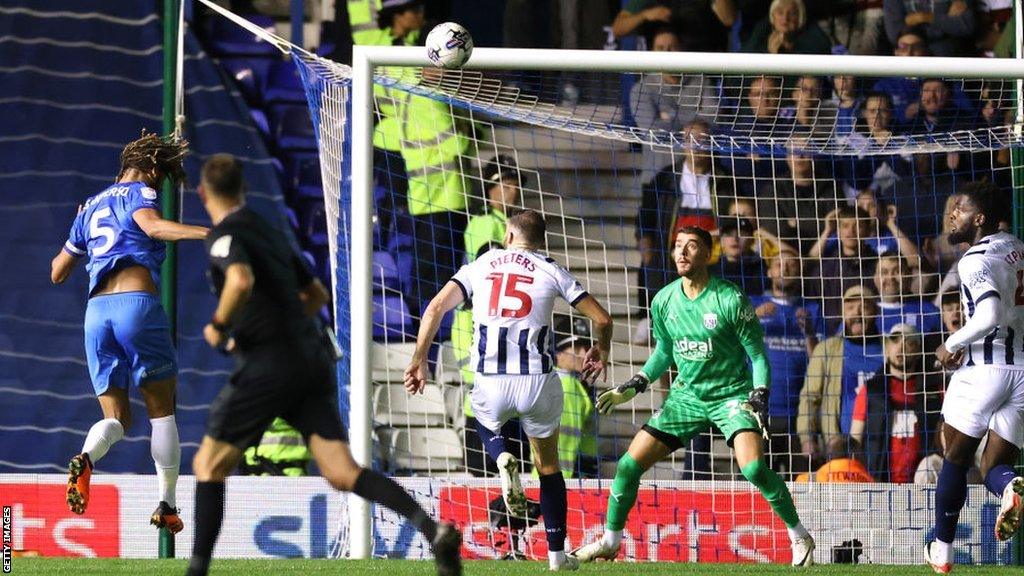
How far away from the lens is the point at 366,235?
9.48 m

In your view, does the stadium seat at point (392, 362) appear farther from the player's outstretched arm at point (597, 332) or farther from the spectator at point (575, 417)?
the player's outstretched arm at point (597, 332)

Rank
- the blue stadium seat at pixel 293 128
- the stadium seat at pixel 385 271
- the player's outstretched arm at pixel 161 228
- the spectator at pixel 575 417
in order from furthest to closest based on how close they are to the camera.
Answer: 1. the blue stadium seat at pixel 293 128
2. the stadium seat at pixel 385 271
3. the spectator at pixel 575 417
4. the player's outstretched arm at pixel 161 228

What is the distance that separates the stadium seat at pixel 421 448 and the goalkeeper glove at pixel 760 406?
317 cm

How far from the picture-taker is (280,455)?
11.8m

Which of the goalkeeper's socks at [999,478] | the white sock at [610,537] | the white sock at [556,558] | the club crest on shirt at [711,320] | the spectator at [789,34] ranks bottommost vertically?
the white sock at [556,558]

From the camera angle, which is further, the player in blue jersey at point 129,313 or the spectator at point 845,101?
the spectator at point 845,101

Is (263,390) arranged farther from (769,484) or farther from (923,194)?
(923,194)

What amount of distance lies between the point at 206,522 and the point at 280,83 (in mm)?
7611

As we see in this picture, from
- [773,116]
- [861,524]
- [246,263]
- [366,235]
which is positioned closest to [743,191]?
[773,116]

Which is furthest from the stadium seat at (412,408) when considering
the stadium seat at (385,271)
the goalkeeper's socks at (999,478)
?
the goalkeeper's socks at (999,478)

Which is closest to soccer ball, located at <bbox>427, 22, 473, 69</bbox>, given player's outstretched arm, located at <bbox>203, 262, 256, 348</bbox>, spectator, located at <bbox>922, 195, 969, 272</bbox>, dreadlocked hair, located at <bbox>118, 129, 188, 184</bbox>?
dreadlocked hair, located at <bbox>118, 129, 188, 184</bbox>

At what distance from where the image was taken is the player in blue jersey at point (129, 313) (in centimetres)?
857

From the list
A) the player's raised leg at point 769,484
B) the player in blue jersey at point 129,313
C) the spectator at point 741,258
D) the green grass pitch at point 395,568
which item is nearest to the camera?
the green grass pitch at point 395,568

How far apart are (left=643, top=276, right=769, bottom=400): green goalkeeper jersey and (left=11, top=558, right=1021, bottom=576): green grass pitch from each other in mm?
1077
